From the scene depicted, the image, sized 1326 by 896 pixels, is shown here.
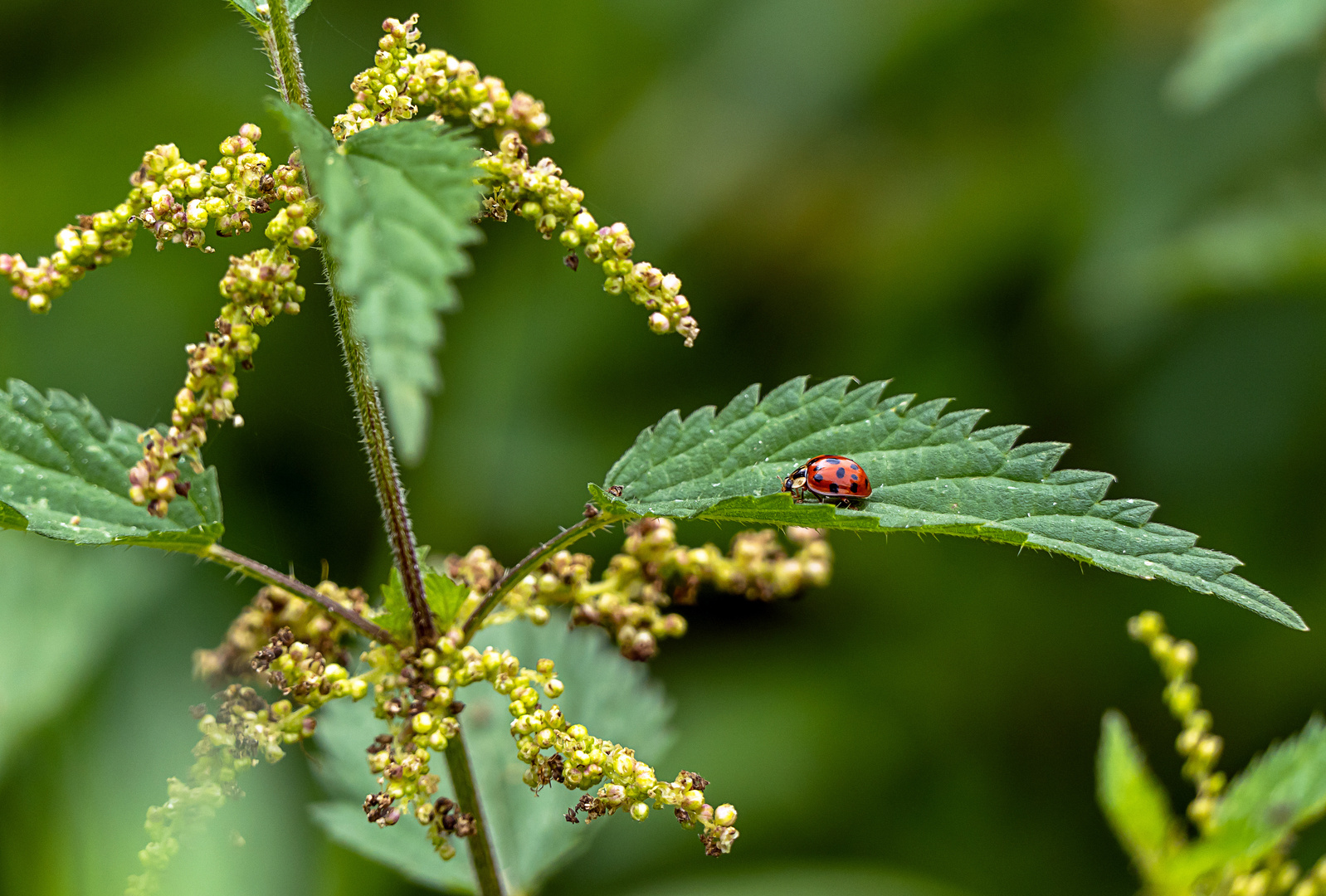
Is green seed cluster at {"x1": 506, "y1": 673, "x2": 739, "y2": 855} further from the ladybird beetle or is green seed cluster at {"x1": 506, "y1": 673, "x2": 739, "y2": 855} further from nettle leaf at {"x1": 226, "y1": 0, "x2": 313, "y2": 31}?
nettle leaf at {"x1": 226, "y1": 0, "x2": 313, "y2": 31}

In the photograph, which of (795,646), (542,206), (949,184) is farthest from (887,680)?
(542,206)

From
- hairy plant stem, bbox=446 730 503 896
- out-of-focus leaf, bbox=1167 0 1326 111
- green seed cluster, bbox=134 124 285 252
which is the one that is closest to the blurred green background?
out-of-focus leaf, bbox=1167 0 1326 111

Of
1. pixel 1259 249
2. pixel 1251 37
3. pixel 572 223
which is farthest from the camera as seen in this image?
pixel 1259 249

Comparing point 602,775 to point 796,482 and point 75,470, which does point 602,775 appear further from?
point 75,470

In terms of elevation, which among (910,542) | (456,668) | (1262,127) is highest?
(1262,127)

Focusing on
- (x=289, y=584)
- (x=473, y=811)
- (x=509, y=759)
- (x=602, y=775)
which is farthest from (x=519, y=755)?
(x=509, y=759)

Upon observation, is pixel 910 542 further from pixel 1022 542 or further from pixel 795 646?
pixel 1022 542
